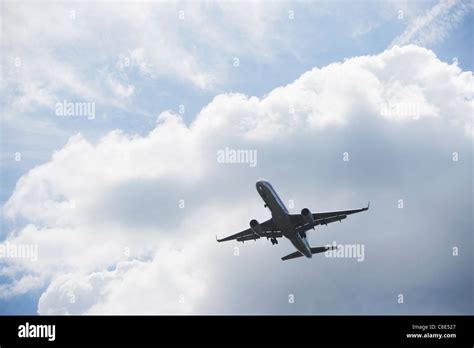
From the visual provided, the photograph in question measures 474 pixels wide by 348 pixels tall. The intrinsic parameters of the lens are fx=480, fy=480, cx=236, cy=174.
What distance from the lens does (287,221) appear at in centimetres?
7938

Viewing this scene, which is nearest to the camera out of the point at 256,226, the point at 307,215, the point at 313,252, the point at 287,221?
the point at 307,215

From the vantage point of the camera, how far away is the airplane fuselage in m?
72.0

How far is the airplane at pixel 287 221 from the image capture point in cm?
7353

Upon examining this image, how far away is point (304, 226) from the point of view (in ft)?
268

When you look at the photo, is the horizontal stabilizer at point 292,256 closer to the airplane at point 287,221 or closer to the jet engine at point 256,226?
the airplane at point 287,221

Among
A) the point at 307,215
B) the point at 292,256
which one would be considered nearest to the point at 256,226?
the point at 307,215

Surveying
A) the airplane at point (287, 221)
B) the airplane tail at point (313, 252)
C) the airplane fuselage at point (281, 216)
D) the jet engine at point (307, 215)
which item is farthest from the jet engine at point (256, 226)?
the airplane tail at point (313, 252)

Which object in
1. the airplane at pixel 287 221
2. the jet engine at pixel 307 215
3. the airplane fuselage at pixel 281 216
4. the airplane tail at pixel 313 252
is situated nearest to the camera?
the airplane fuselage at pixel 281 216

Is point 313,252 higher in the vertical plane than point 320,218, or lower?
lower

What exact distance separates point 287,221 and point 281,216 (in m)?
1.92

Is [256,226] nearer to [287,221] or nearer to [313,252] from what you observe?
[287,221]

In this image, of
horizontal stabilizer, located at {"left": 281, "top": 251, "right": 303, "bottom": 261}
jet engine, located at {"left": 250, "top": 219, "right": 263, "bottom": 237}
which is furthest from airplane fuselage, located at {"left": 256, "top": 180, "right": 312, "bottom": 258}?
jet engine, located at {"left": 250, "top": 219, "right": 263, "bottom": 237}
